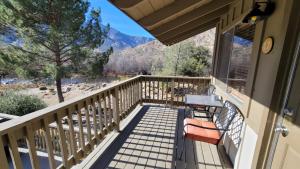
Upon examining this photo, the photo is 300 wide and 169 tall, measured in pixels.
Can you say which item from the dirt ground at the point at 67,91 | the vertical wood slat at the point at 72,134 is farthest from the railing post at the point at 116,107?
the dirt ground at the point at 67,91

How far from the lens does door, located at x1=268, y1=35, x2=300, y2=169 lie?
1.18 m

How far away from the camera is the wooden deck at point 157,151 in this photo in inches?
94.3

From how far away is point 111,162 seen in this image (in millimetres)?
2434

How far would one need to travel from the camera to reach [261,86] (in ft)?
5.22

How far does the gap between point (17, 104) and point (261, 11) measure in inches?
395

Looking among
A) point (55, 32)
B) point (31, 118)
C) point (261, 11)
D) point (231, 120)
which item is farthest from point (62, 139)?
point (55, 32)

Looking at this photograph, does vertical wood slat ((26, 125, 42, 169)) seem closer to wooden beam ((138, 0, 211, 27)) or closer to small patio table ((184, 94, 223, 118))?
wooden beam ((138, 0, 211, 27))

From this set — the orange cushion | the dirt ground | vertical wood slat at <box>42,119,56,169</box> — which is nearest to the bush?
the dirt ground

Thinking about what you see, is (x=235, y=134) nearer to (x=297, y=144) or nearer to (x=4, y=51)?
(x=297, y=144)

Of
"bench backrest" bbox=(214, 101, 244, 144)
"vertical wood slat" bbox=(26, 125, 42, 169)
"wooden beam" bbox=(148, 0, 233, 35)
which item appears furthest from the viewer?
"wooden beam" bbox=(148, 0, 233, 35)

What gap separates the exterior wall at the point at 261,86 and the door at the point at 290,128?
0.10 m

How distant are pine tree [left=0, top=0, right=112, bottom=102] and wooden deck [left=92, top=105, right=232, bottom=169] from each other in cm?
747

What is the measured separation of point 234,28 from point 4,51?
10.6 m

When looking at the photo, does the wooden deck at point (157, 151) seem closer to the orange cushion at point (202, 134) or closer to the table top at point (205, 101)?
the orange cushion at point (202, 134)
